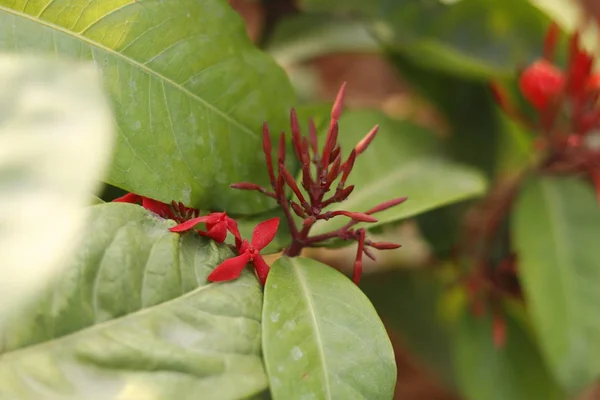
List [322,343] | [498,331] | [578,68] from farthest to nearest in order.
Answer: [498,331] < [578,68] < [322,343]

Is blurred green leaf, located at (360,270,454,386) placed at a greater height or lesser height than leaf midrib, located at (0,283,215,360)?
lesser

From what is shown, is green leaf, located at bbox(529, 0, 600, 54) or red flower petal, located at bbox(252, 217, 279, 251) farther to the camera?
green leaf, located at bbox(529, 0, 600, 54)

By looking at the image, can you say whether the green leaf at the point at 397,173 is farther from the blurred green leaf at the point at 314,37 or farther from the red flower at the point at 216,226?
the blurred green leaf at the point at 314,37

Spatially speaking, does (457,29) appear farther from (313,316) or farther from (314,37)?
(313,316)

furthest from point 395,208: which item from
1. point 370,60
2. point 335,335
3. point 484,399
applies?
point 370,60

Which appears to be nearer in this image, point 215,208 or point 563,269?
point 215,208

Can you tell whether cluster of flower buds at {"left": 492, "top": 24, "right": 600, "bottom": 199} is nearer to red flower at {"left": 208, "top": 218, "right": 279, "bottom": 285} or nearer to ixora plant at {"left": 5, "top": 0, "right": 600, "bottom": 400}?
ixora plant at {"left": 5, "top": 0, "right": 600, "bottom": 400}

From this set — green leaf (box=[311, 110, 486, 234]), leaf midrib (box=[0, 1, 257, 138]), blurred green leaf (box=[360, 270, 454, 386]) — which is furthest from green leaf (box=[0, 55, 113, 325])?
blurred green leaf (box=[360, 270, 454, 386])

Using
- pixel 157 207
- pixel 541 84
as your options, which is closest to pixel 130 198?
pixel 157 207
